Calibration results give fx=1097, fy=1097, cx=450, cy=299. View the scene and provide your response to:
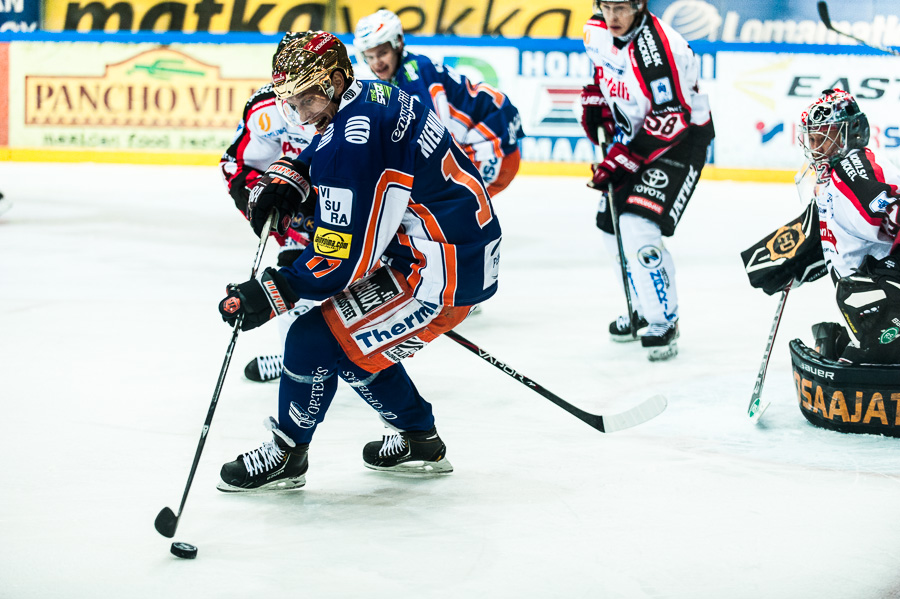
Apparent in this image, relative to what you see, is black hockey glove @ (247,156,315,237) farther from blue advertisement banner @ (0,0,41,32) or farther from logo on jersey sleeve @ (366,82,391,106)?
blue advertisement banner @ (0,0,41,32)

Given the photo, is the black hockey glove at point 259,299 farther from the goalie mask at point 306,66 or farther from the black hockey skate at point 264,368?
the black hockey skate at point 264,368

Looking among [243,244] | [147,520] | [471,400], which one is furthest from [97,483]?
[243,244]

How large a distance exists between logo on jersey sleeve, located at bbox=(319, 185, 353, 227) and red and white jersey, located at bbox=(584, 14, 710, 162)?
84.0 inches

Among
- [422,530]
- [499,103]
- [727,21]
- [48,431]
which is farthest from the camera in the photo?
[727,21]

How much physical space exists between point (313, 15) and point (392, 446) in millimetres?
10900

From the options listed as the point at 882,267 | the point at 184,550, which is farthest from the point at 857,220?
the point at 184,550

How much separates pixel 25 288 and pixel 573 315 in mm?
2543

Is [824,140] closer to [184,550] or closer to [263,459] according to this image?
[263,459]

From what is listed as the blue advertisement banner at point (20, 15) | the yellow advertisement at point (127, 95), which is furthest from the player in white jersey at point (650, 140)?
the blue advertisement banner at point (20, 15)

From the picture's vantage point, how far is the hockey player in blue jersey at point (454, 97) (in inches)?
169

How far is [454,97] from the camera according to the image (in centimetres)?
465

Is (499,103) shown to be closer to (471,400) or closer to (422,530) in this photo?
(471,400)

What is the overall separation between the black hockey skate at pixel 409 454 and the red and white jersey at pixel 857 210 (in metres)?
1.28

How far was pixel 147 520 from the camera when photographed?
7.94ft
